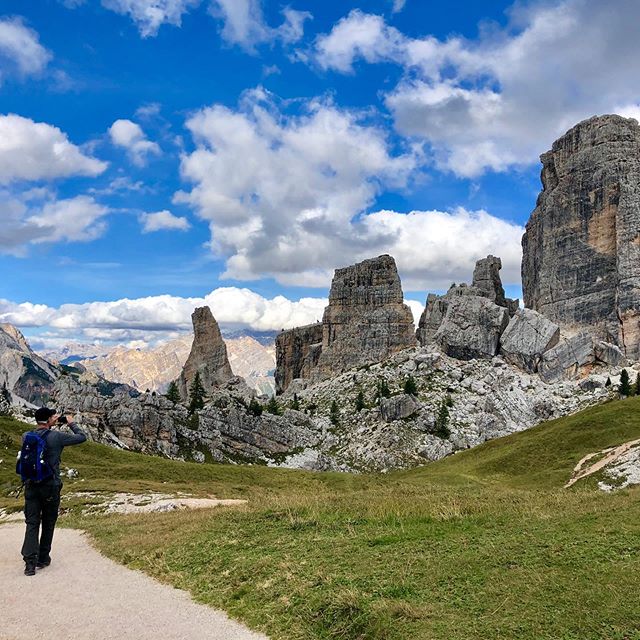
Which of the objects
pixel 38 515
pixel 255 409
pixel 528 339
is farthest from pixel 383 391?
pixel 38 515

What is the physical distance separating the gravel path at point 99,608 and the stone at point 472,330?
500ft

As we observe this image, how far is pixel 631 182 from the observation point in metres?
160

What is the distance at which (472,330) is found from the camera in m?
162

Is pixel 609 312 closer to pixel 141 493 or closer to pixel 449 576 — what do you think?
pixel 141 493

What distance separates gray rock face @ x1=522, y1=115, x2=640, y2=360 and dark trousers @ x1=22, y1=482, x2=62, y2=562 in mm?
159755

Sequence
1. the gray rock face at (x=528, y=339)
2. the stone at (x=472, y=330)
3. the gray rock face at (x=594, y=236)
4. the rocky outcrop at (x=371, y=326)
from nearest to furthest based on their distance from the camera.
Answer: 1. the gray rock face at (x=528, y=339)
2. the gray rock face at (x=594, y=236)
3. the stone at (x=472, y=330)
4. the rocky outcrop at (x=371, y=326)

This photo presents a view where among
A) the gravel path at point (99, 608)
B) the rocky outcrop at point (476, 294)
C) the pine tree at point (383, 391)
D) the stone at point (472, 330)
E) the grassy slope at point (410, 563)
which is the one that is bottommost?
the gravel path at point (99, 608)

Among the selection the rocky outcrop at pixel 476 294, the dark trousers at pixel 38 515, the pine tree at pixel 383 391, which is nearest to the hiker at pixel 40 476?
the dark trousers at pixel 38 515

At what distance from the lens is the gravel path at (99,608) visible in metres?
10.1

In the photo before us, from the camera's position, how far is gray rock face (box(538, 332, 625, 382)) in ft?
467

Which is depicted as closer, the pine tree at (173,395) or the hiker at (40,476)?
the hiker at (40,476)

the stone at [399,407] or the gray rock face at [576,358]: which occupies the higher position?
the gray rock face at [576,358]

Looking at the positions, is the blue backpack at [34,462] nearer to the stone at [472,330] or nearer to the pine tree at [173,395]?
the pine tree at [173,395]

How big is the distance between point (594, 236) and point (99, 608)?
592 feet
